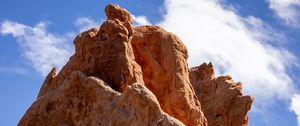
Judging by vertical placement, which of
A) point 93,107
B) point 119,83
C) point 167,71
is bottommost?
point 93,107

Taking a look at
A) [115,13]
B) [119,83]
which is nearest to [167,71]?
[115,13]

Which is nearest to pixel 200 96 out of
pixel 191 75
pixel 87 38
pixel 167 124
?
pixel 191 75

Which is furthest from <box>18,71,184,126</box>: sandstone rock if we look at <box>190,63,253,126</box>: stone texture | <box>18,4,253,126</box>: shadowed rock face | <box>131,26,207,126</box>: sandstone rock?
<box>190,63,253,126</box>: stone texture

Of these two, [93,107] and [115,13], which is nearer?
[93,107]

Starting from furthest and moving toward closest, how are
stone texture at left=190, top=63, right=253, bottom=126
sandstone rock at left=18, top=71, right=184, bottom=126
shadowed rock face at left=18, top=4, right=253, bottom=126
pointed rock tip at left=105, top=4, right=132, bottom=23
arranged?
stone texture at left=190, top=63, right=253, bottom=126, pointed rock tip at left=105, top=4, right=132, bottom=23, shadowed rock face at left=18, top=4, right=253, bottom=126, sandstone rock at left=18, top=71, right=184, bottom=126

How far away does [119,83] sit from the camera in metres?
28.8

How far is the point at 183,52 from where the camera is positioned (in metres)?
35.4

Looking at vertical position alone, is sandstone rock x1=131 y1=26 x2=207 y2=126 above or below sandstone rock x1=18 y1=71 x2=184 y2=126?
above

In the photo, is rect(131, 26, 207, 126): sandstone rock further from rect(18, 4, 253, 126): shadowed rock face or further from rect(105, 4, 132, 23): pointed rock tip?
rect(105, 4, 132, 23): pointed rock tip

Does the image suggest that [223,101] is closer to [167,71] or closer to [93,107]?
[167,71]

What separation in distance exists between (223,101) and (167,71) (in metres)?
14.8

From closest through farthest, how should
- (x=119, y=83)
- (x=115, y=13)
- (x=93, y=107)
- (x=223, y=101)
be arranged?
(x=93, y=107)
(x=119, y=83)
(x=115, y=13)
(x=223, y=101)

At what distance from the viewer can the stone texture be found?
47.0 metres

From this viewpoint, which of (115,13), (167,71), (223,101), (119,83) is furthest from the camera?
(223,101)
